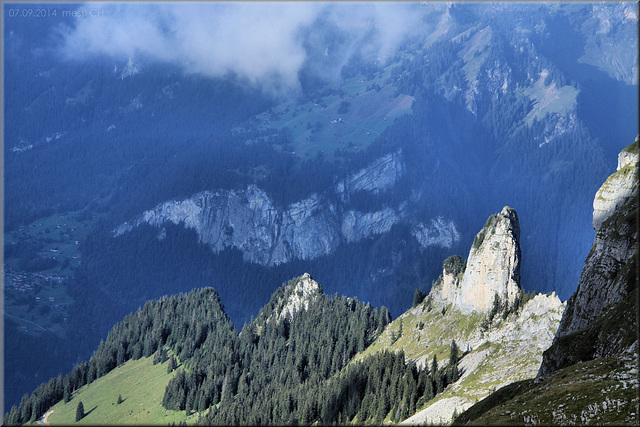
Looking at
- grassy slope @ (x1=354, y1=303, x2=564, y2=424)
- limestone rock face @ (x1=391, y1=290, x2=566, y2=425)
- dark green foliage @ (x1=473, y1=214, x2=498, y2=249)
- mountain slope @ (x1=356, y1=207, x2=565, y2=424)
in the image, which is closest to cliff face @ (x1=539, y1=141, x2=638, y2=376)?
limestone rock face @ (x1=391, y1=290, x2=566, y2=425)

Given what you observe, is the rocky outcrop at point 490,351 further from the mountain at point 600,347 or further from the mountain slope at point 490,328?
the mountain at point 600,347

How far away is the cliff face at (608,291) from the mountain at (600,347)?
16 centimetres

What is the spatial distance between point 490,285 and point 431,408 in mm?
48787

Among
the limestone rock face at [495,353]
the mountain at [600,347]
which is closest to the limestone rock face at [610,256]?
the mountain at [600,347]

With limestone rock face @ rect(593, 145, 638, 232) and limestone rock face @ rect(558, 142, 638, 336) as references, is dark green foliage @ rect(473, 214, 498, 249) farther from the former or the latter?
limestone rock face @ rect(558, 142, 638, 336)

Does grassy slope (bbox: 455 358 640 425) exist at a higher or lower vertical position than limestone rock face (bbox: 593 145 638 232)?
lower

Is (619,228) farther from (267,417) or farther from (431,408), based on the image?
(267,417)

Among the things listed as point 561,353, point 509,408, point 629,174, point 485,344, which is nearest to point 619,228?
point 629,174

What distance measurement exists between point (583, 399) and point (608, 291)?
30056 mm

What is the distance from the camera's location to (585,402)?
246 feet

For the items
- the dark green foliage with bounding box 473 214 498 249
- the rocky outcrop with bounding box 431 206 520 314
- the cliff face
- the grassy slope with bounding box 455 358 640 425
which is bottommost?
the grassy slope with bounding box 455 358 640 425

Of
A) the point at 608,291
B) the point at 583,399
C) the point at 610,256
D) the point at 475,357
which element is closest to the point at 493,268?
the point at 475,357

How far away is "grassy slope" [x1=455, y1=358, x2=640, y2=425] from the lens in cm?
7244

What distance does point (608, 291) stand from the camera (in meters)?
100
